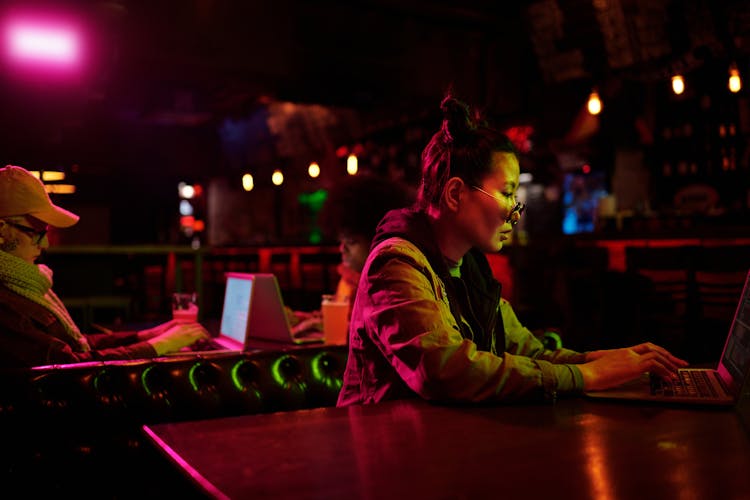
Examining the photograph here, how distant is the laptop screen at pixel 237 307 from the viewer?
2.62m

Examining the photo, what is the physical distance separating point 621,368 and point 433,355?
0.42 m

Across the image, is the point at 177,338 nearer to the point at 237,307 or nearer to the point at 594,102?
the point at 237,307

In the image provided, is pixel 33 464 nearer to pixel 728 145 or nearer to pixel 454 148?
pixel 454 148

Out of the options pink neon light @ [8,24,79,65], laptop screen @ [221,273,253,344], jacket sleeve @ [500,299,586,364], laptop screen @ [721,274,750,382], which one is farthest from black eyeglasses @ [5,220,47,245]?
pink neon light @ [8,24,79,65]

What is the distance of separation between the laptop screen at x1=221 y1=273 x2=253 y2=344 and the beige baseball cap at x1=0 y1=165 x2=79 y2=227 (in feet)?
2.21

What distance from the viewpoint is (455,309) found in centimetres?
174

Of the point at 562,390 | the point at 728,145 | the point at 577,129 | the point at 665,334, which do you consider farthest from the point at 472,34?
the point at 562,390

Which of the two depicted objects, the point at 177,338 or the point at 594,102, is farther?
the point at 594,102

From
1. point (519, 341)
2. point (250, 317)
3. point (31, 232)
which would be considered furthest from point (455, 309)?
point (31, 232)

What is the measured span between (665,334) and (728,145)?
5.29 meters

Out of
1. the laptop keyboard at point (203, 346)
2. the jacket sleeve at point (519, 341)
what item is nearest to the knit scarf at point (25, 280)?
the laptop keyboard at point (203, 346)

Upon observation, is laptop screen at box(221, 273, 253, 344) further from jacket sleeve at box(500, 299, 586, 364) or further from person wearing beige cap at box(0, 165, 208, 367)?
jacket sleeve at box(500, 299, 586, 364)

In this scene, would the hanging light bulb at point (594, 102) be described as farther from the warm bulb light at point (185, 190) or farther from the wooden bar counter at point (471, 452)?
the warm bulb light at point (185, 190)

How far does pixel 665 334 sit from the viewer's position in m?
6.05
